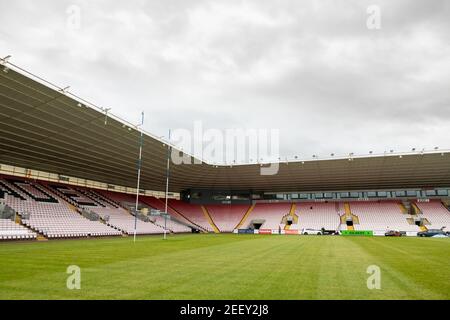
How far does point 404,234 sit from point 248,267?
45581 millimetres

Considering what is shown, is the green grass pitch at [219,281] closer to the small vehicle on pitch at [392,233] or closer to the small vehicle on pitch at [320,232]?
the small vehicle on pitch at [392,233]

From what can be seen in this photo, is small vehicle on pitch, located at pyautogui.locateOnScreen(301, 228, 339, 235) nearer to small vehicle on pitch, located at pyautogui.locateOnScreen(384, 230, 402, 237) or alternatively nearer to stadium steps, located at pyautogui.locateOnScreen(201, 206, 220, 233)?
small vehicle on pitch, located at pyautogui.locateOnScreen(384, 230, 402, 237)

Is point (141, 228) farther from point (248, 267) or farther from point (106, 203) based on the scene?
point (248, 267)

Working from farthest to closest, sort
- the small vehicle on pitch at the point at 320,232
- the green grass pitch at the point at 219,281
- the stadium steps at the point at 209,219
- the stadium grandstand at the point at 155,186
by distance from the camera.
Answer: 1. the stadium steps at the point at 209,219
2. the small vehicle on pitch at the point at 320,232
3. the stadium grandstand at the point at 155,186
4. the green grass pitch at the point at 219,281

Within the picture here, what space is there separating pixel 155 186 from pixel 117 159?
66.3 ft

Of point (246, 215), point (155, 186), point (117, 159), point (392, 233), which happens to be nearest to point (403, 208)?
point (392, 233)

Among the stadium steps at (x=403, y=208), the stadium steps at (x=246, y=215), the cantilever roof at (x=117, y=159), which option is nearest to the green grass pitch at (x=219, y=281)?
the cantilever roof at (x=117, y=159)

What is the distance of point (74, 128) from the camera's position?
1145 inches

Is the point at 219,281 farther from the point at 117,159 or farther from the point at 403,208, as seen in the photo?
the point at 403,208

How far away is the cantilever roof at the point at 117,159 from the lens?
23.8 metres

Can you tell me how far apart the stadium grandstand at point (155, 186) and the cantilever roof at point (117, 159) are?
0.13m

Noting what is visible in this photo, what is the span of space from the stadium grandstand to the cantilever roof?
127 millimetres

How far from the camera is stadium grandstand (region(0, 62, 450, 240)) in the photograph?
90.5ft
